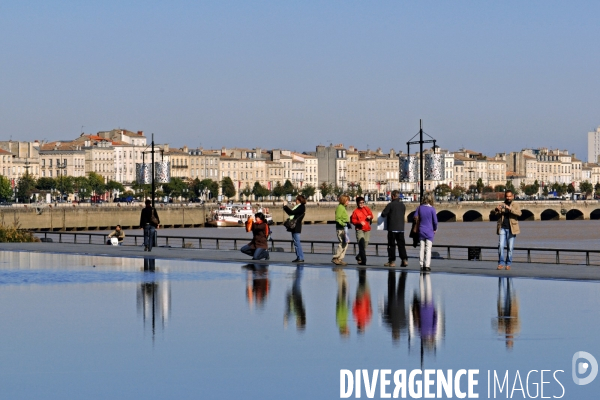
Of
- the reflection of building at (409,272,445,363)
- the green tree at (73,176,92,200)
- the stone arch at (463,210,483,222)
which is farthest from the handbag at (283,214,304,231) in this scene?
the green tree at (73,176,92,200)

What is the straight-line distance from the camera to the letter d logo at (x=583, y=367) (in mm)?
8844

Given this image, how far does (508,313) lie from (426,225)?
20.1 feet

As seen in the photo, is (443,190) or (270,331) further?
(443,190)

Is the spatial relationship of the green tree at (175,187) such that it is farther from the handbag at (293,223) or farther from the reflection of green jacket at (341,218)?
the reflection of green jacket at (341,218)

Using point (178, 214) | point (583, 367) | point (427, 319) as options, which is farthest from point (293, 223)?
point (178, 214)

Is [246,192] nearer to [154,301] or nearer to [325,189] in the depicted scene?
[325,189]

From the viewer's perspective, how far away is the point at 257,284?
17422 millimetres

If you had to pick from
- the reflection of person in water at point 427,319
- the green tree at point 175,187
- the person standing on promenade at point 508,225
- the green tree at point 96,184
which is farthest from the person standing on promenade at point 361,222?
the green tree at point 175,187

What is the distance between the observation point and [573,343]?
10.7 m

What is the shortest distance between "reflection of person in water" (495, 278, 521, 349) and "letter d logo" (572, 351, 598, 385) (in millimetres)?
750

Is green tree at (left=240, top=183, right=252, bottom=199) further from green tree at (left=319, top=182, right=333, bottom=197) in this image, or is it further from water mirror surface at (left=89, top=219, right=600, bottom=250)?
water mirror surface at (left=89, top=219, right=600, bottom=250)

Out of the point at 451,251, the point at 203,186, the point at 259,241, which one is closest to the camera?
the point at 259,241

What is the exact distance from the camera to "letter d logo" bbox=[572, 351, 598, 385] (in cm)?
884

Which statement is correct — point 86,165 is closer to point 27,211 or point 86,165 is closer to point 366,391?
point 27,211
